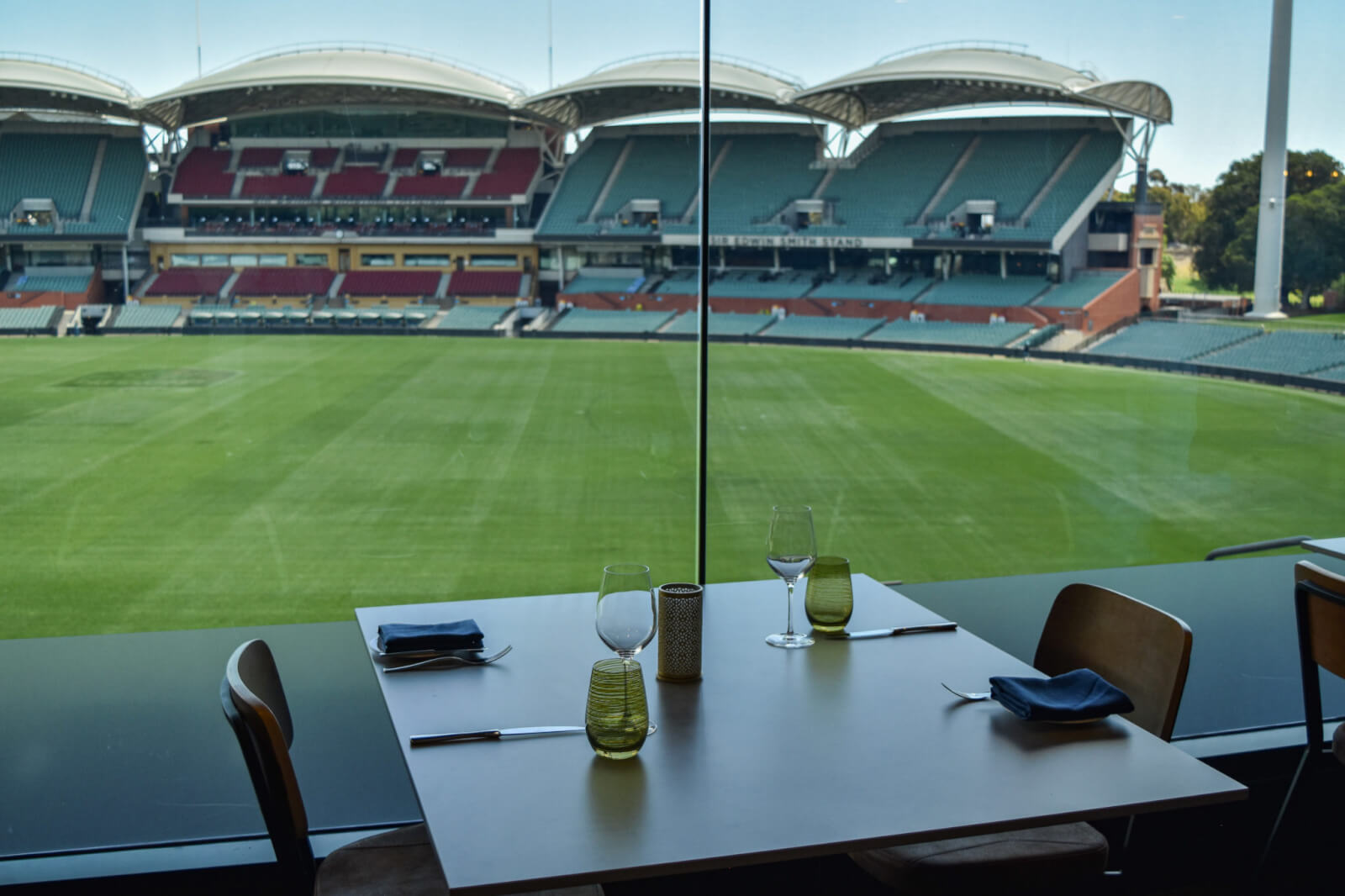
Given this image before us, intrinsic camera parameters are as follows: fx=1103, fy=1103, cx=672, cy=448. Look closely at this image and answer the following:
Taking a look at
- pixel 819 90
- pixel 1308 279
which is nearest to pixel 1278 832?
Answer: pixel 1308 279

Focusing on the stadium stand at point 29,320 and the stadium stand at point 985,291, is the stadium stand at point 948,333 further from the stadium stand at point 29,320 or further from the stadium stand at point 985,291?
the stadium stand at point 29,320

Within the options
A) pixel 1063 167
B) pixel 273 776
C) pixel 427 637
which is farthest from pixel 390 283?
pixel 273 776

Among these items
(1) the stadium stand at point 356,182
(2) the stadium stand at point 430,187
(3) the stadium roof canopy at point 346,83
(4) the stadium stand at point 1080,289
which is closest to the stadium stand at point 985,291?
(4) the stadium stand at point 1080,289

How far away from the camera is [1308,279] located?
418 cm

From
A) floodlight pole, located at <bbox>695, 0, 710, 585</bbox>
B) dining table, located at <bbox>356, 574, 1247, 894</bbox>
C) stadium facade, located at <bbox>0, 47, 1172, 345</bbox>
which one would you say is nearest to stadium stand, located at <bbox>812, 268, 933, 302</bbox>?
stadium facade, located at <bbox>0, 47, 1172, 345</bbox>

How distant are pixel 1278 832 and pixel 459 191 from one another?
12.2 feet

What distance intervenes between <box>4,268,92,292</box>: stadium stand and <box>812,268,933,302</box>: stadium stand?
137 inches

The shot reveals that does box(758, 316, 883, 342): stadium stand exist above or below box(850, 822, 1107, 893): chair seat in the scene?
above

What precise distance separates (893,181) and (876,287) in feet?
3.33

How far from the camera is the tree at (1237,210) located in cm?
411

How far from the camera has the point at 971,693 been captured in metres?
1.56

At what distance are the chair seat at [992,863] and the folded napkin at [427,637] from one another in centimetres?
67

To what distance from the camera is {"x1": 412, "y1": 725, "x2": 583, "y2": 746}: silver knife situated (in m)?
1.37

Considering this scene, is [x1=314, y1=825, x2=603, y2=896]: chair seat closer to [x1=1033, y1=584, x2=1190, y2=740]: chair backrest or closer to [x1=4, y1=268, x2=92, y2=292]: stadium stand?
[x1=1033, y1=584, x2=1190, y2=740]: chair backrest
